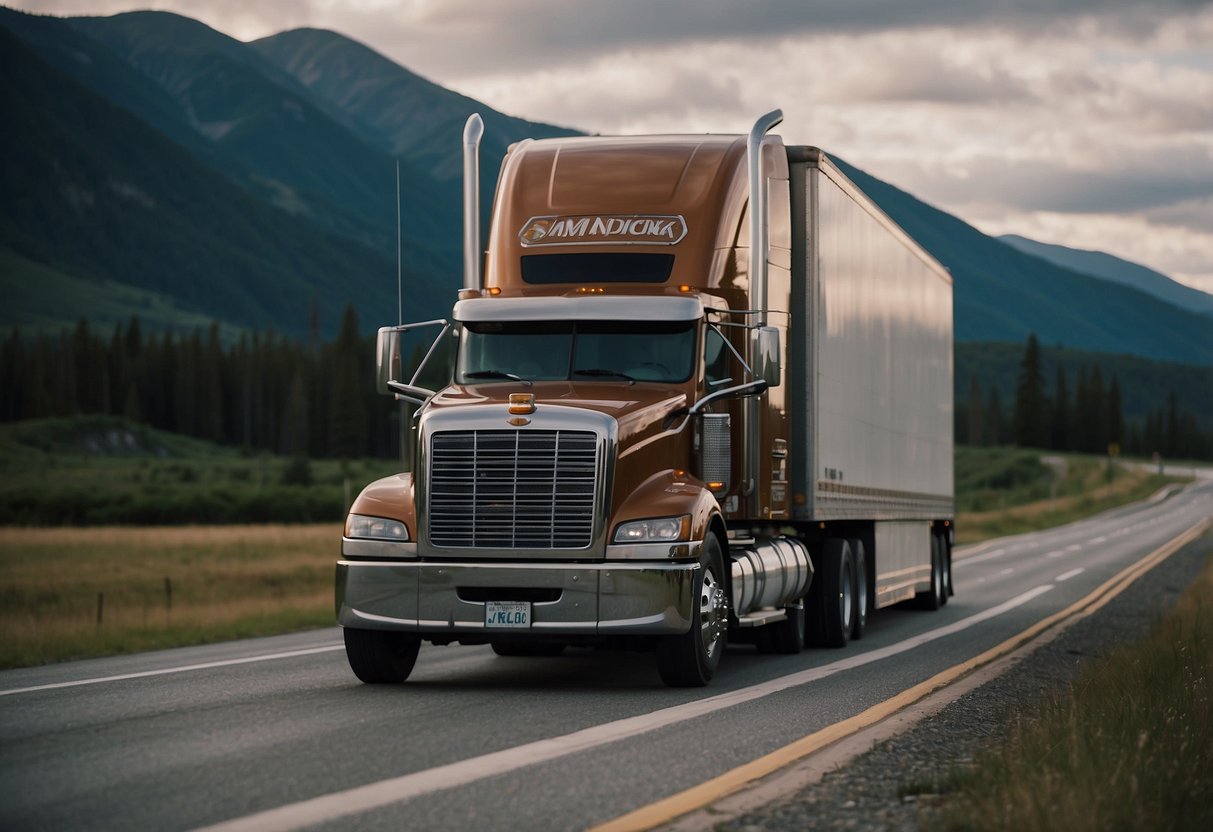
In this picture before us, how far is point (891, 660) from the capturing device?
15.7 m

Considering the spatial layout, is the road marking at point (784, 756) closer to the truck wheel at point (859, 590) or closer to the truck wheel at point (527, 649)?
the truck wheel at point (859, 590)

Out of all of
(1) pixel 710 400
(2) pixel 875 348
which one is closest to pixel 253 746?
(1) pixel 710 400

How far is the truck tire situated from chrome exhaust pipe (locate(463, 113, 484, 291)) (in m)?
5.08

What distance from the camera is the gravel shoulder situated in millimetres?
6891

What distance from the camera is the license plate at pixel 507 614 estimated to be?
11.9m

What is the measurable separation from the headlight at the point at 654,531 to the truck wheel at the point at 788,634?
15.3 feet

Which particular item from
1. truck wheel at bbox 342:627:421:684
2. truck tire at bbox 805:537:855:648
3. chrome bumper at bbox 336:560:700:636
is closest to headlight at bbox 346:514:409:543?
chrome bumper at bbox 336:560:700:636

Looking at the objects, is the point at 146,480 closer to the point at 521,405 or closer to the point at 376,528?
the point at 376,528

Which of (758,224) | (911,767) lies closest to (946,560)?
(758,224)

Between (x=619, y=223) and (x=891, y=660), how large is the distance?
488 cm

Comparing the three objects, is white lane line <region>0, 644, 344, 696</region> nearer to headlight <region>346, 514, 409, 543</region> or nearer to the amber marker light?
headlight <region>346, 514, 409, 543</region>

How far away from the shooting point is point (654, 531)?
1208 cm

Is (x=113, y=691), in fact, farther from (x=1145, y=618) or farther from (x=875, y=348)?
(x=1145, y=618)

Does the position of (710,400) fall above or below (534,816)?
above
